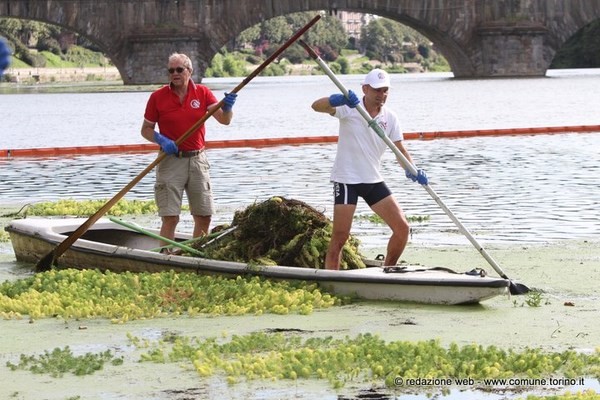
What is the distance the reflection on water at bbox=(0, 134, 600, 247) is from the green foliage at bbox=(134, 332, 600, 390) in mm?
5368

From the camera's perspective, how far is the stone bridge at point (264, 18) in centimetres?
6725

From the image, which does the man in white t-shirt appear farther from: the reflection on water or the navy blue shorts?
the reflection on water

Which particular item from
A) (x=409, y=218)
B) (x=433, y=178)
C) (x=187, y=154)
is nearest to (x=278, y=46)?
(x=433, y=178)

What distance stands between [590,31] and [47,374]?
9143 centimetres

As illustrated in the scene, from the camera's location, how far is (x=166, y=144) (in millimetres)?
10953

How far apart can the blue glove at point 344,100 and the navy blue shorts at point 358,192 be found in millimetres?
537

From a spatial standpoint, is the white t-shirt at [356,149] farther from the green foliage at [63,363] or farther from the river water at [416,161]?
the river water at [416,161]

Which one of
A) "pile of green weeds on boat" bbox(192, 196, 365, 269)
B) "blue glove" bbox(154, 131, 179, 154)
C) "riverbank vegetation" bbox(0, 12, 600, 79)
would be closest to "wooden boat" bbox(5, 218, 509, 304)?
"pile of green weeds on boat" bbox(192, 196, 365, 269)

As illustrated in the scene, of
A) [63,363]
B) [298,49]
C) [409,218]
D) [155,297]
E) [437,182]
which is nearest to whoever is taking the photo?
[63,363]

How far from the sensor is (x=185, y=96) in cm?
1120

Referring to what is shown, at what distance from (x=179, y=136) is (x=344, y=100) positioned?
1.77m

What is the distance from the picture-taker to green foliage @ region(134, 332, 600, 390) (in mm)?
7602

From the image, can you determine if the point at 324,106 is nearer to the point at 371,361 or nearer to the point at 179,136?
the point at 179,136

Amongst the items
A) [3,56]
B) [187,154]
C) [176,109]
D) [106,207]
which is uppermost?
[3,56]
